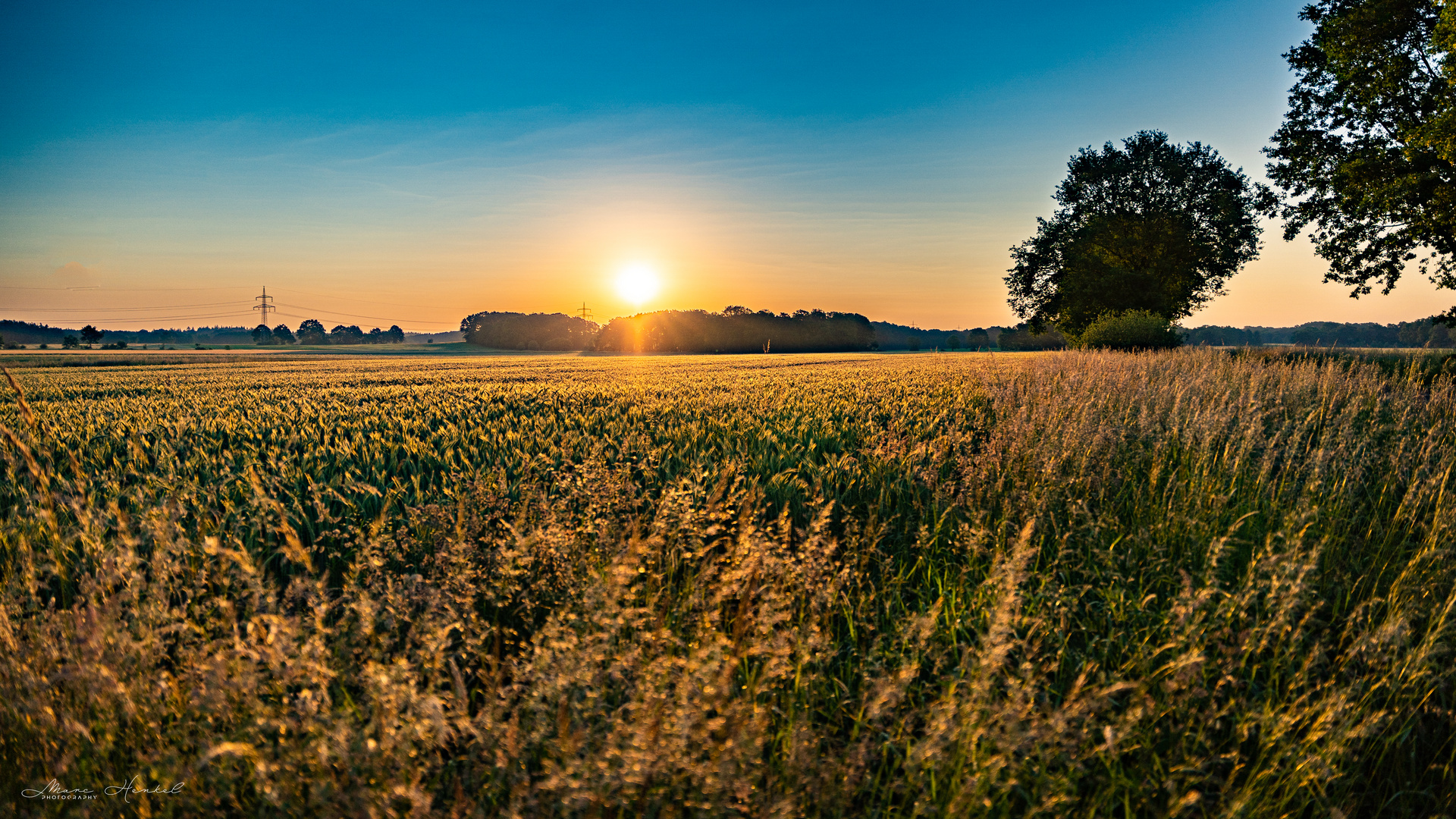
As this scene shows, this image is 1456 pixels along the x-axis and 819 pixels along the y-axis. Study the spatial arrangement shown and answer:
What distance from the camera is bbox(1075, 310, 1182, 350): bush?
2781 centimetres

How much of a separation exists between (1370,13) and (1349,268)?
8.32 metres

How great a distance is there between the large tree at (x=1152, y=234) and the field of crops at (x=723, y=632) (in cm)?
3408

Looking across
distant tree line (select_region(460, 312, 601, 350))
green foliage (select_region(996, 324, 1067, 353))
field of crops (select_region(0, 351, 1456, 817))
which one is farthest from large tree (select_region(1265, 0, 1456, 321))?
distant tree line (select_region(460, 312, 601, 350))

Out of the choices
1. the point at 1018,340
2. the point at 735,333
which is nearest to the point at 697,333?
the point at 735,333

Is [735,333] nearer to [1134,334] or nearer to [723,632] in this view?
[1134,334]

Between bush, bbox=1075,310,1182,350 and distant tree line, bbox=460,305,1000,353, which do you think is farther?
distant tree line, bbox=460,305,1000,353

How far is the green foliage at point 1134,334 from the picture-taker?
91.2ft

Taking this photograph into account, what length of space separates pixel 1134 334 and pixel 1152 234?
1161 centimetres

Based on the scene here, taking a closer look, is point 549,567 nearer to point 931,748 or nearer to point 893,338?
point 931,748

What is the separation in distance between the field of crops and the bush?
87.6ft

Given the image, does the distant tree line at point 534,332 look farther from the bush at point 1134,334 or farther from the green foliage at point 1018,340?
the bush at point 1134,334

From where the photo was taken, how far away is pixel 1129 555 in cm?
A: 300

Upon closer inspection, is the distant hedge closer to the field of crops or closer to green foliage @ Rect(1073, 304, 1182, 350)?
green foliage @ Rect(1073, 304, 1182, 350)

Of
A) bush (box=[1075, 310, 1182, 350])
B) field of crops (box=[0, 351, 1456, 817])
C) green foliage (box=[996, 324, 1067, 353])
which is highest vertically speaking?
green foliage (box=[996, 324, 1067, 353])
